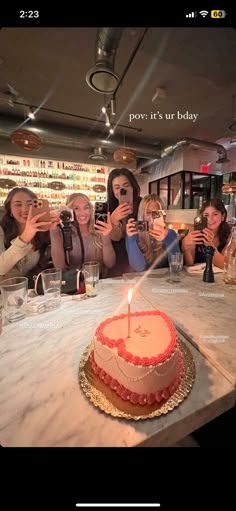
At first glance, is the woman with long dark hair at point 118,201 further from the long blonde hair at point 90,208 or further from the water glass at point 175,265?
the water glass at point 175,265

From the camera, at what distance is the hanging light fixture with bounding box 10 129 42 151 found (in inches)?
46.8

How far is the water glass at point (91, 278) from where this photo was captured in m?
1.04

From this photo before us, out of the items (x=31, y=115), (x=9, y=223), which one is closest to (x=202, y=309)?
(x=9, y=223)

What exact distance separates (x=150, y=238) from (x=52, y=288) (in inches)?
33.5

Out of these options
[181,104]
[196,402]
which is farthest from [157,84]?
[196,402]

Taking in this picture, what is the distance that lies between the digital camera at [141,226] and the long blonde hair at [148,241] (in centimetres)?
3

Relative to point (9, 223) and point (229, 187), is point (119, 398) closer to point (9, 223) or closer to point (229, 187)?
point (9, 223)

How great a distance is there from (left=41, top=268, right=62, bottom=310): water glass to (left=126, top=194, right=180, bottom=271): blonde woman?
68cm

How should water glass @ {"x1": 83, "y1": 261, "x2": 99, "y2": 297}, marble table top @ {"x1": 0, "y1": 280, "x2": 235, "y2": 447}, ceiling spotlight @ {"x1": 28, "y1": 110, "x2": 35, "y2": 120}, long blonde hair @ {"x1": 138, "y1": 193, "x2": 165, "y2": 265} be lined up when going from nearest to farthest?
marble table top @ {"x1": 0, "y1": 280, "x2": 235, "y2": 447} < water glass @ {"x1": 83, "y1": 261, "x2": 99, "y2": 297} < long blonde hair @ {"x1": 138, "y1": 193, "x2": 165, "y2": 265} < ceiling spotlight @ {"x1": 28, "y1": 110, "x2": 35, "y2": 120}

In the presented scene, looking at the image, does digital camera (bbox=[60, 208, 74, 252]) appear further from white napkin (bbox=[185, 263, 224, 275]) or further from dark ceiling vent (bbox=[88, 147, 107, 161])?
white napkin (bbox=[185, 263, 224, 275])

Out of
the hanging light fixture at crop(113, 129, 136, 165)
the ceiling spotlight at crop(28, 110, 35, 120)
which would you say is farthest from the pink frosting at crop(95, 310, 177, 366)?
the ceiling spotlight at crop(28, 110, 35, 120)

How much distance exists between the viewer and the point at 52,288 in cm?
92
